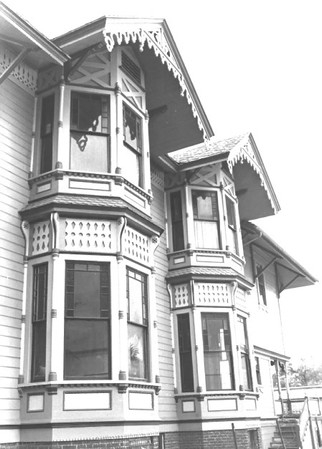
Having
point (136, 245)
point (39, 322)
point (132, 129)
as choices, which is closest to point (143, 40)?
point (132, 129)

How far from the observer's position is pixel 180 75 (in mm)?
13266

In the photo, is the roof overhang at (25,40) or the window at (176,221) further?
the window at (176,221)

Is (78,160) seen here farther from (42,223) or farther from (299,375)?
(299,375)

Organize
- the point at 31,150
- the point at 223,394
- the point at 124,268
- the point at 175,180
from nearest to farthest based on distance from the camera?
the point at 124,268
the point at 31,150
the point at 223,394
the point at 175,180

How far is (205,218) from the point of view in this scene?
16078mm

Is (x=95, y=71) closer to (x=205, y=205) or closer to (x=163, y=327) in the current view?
(x=205, y=205)

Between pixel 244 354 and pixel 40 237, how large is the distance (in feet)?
26.1

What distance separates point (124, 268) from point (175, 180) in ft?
20.1

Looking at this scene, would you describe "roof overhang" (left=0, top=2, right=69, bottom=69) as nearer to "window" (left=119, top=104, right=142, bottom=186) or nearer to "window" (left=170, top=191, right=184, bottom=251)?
"window" (left=119, top=104, right=142, bottom=186)

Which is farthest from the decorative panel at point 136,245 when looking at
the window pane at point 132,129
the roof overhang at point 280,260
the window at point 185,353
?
the roof overhang at point 280,260

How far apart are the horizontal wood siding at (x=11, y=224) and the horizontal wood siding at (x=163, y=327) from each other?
16.2ft

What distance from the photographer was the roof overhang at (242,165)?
1579 cm

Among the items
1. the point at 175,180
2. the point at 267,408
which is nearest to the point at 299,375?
the point at 267,408

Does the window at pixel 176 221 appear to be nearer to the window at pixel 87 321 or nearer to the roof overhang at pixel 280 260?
the roof overhang at pixel 280 260
